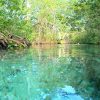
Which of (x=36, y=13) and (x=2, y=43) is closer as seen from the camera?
(x=2, y=43)

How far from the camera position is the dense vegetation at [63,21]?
35.1m

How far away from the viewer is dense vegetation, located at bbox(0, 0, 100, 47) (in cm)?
3506

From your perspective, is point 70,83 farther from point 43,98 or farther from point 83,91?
point 43,98

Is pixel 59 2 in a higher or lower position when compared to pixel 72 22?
higher

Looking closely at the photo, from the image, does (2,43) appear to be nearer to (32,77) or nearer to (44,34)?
(32,77)

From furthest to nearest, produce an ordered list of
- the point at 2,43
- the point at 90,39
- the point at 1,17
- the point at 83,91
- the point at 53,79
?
1. the point at 90,39
2. the point at 1,17
3. the point at 2,43
4. the point at 53,79
5. the point at 83,91

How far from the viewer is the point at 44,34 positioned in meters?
37.2

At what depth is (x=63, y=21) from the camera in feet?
Result: 142

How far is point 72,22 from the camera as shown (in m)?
43.5

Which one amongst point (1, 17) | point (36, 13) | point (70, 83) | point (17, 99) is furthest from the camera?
point (36, 13)

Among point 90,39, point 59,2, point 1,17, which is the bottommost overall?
point 90,39

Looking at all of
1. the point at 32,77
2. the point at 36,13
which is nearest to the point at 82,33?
the point at 36,13

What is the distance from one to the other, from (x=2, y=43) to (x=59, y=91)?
13.6m

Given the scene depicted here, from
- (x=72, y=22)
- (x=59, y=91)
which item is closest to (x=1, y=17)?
(x=59, y=91)
